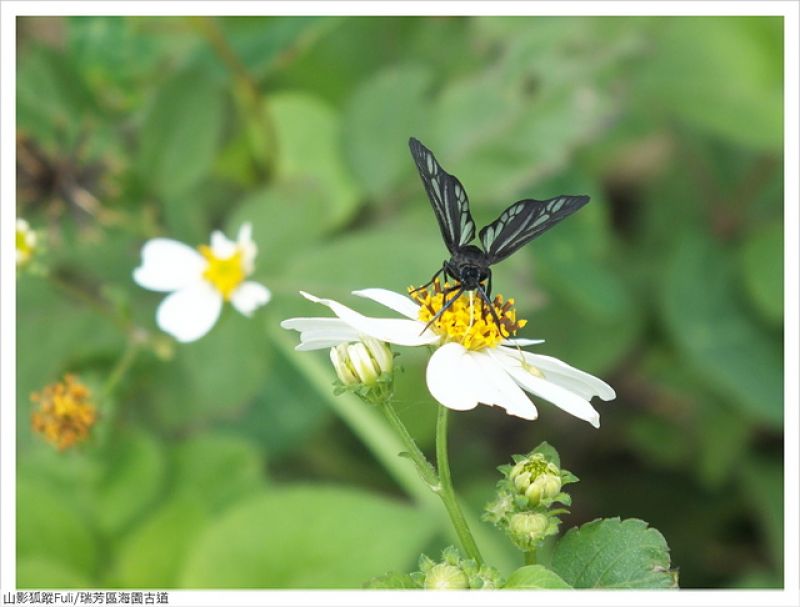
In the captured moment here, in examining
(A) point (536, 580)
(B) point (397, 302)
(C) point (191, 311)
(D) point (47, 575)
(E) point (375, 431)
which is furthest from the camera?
(E) point (375, 431)

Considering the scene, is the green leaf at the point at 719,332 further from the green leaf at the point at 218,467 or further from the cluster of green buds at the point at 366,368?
the cluster of green buds at the point at 366,368

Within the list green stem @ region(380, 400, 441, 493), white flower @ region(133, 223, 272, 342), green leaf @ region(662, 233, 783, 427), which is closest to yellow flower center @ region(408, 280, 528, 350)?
green stem @ region(380, 400, 441, 493)

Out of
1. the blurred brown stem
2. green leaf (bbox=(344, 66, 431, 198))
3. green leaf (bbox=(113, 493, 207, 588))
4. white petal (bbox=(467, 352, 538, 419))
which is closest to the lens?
white petal (bbox=(467, 352, 538, 419))

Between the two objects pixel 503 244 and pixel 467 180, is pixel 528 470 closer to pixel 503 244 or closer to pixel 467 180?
pixel 503 244

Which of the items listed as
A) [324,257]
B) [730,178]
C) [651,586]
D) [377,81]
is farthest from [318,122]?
[651,586]

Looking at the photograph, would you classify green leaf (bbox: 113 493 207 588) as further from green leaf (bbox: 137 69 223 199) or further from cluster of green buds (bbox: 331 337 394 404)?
cluster of green buds (bbox: 331 337 394 404)

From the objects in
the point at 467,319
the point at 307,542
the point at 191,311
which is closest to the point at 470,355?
the point at 467,319

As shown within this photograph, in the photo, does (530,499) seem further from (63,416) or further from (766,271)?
(766,271)
